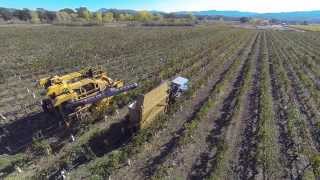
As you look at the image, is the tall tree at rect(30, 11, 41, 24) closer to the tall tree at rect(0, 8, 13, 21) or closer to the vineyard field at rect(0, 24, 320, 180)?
the tall tree at rect(0, 8, 13, 21)

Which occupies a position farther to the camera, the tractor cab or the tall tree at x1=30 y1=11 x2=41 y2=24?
the tall tree at x1=30 y1=11 x2=41 y2=24

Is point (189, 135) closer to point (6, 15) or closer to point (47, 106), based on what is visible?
point (47, 106)

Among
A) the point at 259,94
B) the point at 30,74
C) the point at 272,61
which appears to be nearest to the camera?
the point at 259,94

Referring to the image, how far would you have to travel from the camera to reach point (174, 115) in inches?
716

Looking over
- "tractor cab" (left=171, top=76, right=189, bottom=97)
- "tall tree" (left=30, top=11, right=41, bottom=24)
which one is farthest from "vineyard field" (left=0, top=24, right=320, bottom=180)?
"tall tree" (left=30, top=11, right=41, bottom=24)

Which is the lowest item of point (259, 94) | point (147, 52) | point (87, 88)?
point (147, 52)

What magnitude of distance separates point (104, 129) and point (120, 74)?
41.4 ft

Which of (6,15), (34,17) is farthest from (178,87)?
(6,15)

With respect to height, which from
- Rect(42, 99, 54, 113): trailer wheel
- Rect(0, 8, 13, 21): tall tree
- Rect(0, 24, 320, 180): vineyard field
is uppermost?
Rect(42, 99, 54, 113): trailer wheel

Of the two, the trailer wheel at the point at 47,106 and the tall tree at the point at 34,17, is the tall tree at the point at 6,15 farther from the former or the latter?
the trailer wheel at the point at 47,106

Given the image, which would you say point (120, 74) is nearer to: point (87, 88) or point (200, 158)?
point (87, 88)

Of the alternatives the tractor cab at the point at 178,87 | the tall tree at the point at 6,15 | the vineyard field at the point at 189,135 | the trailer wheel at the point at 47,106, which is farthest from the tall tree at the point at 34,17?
the trailer wheel at the point at 47,106

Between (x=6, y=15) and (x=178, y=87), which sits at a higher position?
(x=178, y=87)

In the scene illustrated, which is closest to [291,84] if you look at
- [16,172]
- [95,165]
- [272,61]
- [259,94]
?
[259,94]
